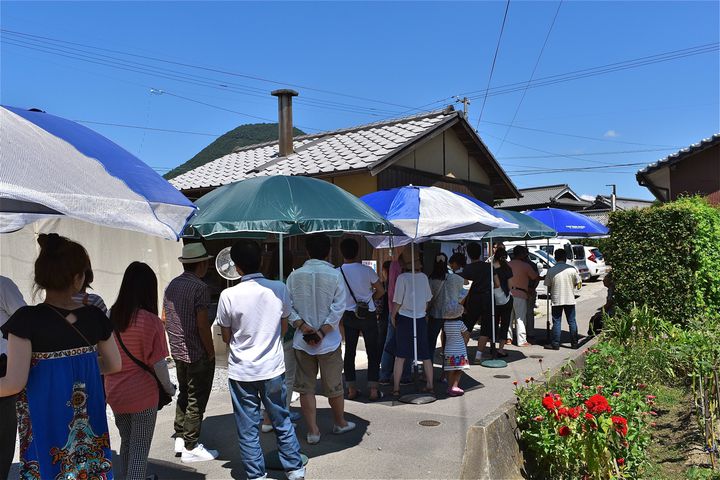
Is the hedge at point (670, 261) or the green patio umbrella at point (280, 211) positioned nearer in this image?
the green patio umbrella at point (280, 211)

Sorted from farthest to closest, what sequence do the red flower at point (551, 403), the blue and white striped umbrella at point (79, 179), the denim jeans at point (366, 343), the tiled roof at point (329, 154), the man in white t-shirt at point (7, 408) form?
the tiled roof at point (329, 154) < the denim jeans at point (366, 343) < the red flower at point (551, 403) < the man in white t-shirt at point (7, 408) < the blue and white striped umbrella at point (79, 179)

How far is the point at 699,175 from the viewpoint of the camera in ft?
58.3

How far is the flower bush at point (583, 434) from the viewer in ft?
13.4

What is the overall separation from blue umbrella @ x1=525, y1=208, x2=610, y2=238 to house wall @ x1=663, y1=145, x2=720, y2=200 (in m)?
8.21

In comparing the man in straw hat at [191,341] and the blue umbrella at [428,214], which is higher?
the blue umbrella at [428,214]

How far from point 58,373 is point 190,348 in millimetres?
1860

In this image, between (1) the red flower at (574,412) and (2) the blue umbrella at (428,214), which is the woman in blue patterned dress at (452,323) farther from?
(1) the red flower at (574,412)

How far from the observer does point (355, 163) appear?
39.7ft

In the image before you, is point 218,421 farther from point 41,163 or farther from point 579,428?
point 41,163

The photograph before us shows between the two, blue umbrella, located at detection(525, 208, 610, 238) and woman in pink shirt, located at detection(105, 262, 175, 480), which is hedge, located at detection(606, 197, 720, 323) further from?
woman in pink shirt, located at detection(105, 262, 175, 480)

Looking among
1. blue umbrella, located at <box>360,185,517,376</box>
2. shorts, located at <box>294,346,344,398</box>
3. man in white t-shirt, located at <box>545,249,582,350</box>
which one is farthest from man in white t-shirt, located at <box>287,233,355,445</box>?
man in white t-shirt, located at <box>545,249,582,350</box>

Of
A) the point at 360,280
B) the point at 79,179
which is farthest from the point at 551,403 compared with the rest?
the point at 79,179

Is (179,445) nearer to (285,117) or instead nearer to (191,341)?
(191,341)

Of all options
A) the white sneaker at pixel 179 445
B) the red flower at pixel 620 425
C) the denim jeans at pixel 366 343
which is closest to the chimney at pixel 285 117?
the denim jeans at pixel 366 343
